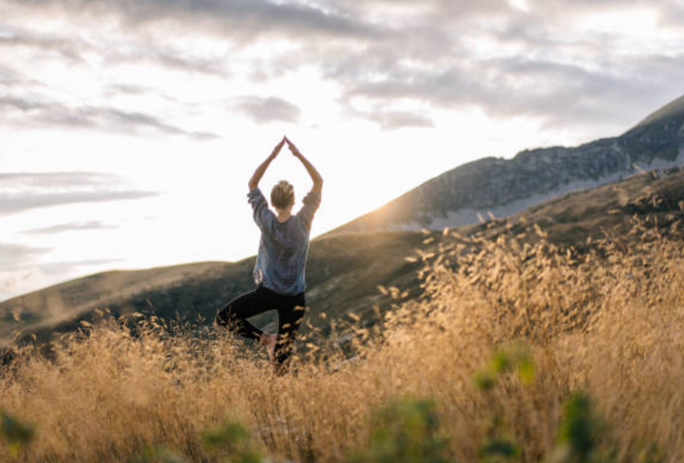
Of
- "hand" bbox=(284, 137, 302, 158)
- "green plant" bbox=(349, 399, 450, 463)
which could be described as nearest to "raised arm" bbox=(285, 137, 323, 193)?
"hand" bbox=(284, 137, 302, 158)

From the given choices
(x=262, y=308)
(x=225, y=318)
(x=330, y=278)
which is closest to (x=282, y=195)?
(x=262, y=308)

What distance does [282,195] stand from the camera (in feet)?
21.0

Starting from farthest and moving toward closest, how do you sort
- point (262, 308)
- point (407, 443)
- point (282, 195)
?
1. point (262, 308)
2. point (282, 195)
3. point (407, 443)

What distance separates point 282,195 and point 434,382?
10.1 ft

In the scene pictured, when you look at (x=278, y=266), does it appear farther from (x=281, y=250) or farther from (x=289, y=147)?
(x=289, y=147)

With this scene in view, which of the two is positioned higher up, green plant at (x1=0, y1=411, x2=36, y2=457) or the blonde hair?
the blonde hair

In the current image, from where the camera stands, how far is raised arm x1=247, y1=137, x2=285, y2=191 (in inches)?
266

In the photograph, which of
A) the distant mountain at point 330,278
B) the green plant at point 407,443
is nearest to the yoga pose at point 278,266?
the green plant at point 407,443

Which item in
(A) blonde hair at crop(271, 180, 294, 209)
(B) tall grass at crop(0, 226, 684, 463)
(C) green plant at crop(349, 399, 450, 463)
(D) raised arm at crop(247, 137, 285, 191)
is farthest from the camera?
(D) raised arm at crop(247, 137, 285, 191)

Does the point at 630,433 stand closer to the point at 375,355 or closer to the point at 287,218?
the point at 375,355

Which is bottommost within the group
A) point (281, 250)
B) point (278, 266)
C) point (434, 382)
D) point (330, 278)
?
point (330, 278)

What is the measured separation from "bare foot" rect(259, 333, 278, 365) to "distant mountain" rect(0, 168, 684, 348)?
62.8m

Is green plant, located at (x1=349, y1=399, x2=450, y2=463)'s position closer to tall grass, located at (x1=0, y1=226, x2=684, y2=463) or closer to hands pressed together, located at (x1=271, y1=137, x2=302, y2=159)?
tall grass, located at (x1=0, y1=226, x2=684, y2=463)

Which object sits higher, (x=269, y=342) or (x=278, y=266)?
(x=278, y=266)
